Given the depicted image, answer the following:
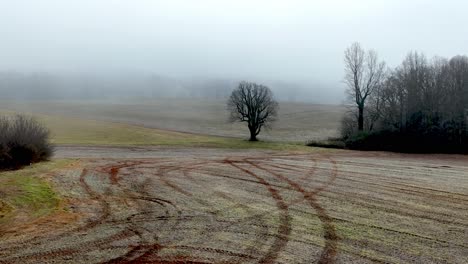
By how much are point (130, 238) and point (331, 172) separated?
14.9 m

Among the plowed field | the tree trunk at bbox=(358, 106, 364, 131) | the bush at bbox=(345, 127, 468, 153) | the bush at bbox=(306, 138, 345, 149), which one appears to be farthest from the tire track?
the tree trunk at bbox=(358, 106, 364, 131)

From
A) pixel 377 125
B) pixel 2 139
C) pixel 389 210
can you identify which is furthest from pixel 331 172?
pixel 377 125

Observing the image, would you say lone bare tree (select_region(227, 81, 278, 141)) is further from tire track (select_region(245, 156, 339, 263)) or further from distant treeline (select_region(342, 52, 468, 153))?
tire track (select_region(245, 156, 339, 263))

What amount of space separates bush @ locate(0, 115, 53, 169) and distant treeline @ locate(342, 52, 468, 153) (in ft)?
99.6

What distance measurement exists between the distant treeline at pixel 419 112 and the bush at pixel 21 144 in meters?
30.4

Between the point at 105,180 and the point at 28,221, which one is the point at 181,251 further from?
the point at 105,180

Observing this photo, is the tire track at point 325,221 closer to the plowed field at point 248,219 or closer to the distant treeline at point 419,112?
the plowed field at point 248,219

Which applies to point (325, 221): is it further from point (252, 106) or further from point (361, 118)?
point (361, 118)

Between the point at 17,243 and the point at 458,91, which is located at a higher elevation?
the point at 458,91

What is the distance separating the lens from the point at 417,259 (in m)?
9.98

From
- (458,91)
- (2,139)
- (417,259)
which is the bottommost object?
(417,259)

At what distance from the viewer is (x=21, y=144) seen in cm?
2292

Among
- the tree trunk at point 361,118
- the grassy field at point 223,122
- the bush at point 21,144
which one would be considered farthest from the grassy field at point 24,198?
the tree trunk at point 361,118

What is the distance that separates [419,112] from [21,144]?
1388 inches
